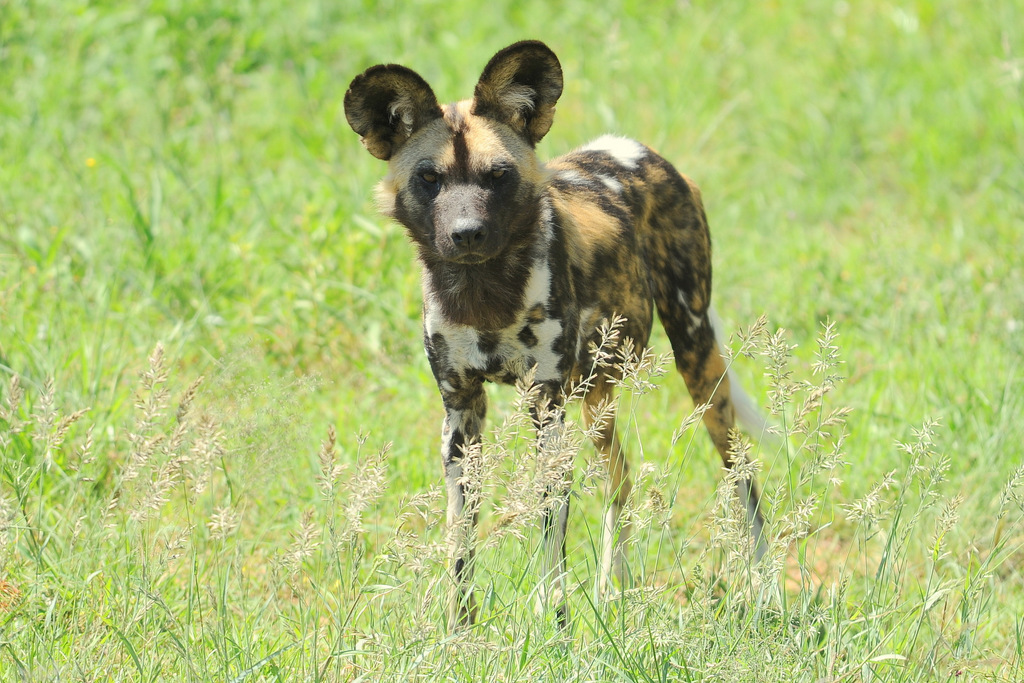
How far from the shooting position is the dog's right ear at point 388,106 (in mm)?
2760

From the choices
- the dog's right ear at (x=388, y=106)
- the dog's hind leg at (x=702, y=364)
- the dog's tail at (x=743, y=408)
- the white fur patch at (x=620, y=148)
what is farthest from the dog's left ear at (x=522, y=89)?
the dog's tail at (x=743, y=408)

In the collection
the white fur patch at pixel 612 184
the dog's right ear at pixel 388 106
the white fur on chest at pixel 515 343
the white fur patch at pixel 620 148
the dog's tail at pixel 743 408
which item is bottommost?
the dog's tail at pixel 743 408

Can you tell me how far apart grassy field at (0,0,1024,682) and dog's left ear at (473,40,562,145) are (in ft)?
2.72

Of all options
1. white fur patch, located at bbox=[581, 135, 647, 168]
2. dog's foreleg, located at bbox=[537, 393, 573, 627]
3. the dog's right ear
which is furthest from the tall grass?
white fur patch, located at bbox=[581, 135, 647, 168]

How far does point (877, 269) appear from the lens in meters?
4.77

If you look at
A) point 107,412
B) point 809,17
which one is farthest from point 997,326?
point 809,17

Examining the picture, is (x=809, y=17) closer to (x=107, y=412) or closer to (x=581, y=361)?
(x=581, y=361)

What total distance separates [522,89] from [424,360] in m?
1.54

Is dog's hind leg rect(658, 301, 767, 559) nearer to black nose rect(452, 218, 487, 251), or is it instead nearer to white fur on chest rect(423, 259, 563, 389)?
white fur on chest rect(423, 259, 563, 389)

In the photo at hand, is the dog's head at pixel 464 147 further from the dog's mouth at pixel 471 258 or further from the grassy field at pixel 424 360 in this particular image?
the grassy field at pixel 424 360

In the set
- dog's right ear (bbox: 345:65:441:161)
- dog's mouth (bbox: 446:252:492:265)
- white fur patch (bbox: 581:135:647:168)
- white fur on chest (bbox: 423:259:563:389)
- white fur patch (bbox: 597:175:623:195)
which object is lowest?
white fur on chest (bbox: 423:259:563:389)

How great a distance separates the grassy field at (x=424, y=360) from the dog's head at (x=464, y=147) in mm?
558

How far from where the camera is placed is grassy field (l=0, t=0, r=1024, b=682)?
7.38 feet

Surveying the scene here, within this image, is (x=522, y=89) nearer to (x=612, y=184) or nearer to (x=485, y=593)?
(x=612, y=184)
